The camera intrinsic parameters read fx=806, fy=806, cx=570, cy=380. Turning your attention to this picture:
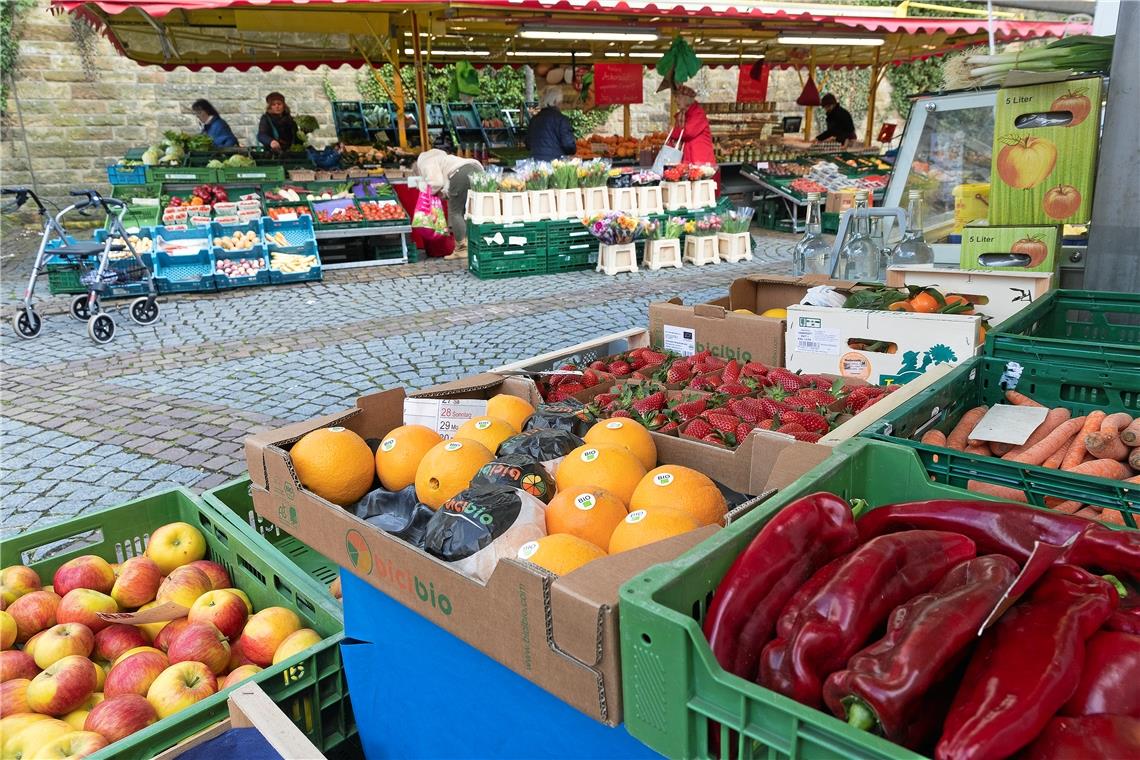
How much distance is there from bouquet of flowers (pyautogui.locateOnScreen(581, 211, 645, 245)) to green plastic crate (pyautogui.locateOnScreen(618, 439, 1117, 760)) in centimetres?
819

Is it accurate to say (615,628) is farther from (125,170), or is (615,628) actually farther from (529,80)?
(529,80)

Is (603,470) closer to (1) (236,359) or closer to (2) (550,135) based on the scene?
(1) (236,359)

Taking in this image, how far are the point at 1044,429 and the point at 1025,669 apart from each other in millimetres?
1393

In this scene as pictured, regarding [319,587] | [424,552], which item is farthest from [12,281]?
[424,552]

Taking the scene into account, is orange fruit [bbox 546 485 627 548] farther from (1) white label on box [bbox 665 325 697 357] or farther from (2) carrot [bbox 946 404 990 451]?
(1) white label on box [bbox 665 325 697 357]

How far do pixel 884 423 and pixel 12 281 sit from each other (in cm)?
1073

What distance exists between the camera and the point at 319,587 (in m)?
2.13

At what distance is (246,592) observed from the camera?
2312 millimetres

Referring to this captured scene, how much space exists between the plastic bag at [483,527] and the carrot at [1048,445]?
1.25 m

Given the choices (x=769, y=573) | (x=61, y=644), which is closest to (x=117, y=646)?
(x=61, y=644)

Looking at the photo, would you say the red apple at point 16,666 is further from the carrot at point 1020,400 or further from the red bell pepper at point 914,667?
the carrot at point 1020,400

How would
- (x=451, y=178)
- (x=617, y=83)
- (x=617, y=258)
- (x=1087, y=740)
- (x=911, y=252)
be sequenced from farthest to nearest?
(x=617, y=83) → (x=451, y=178) → (x=617, y=258) → (x=911, y=252) → (x=1087, y=740)

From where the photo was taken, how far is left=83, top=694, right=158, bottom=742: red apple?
5.71ft

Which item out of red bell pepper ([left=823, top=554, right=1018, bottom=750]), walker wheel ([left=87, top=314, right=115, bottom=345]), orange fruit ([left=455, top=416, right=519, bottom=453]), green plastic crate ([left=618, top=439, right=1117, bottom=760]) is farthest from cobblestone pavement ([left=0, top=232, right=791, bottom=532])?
red bell pepper ([left=823, top=554, right=1018, bottom=750])
